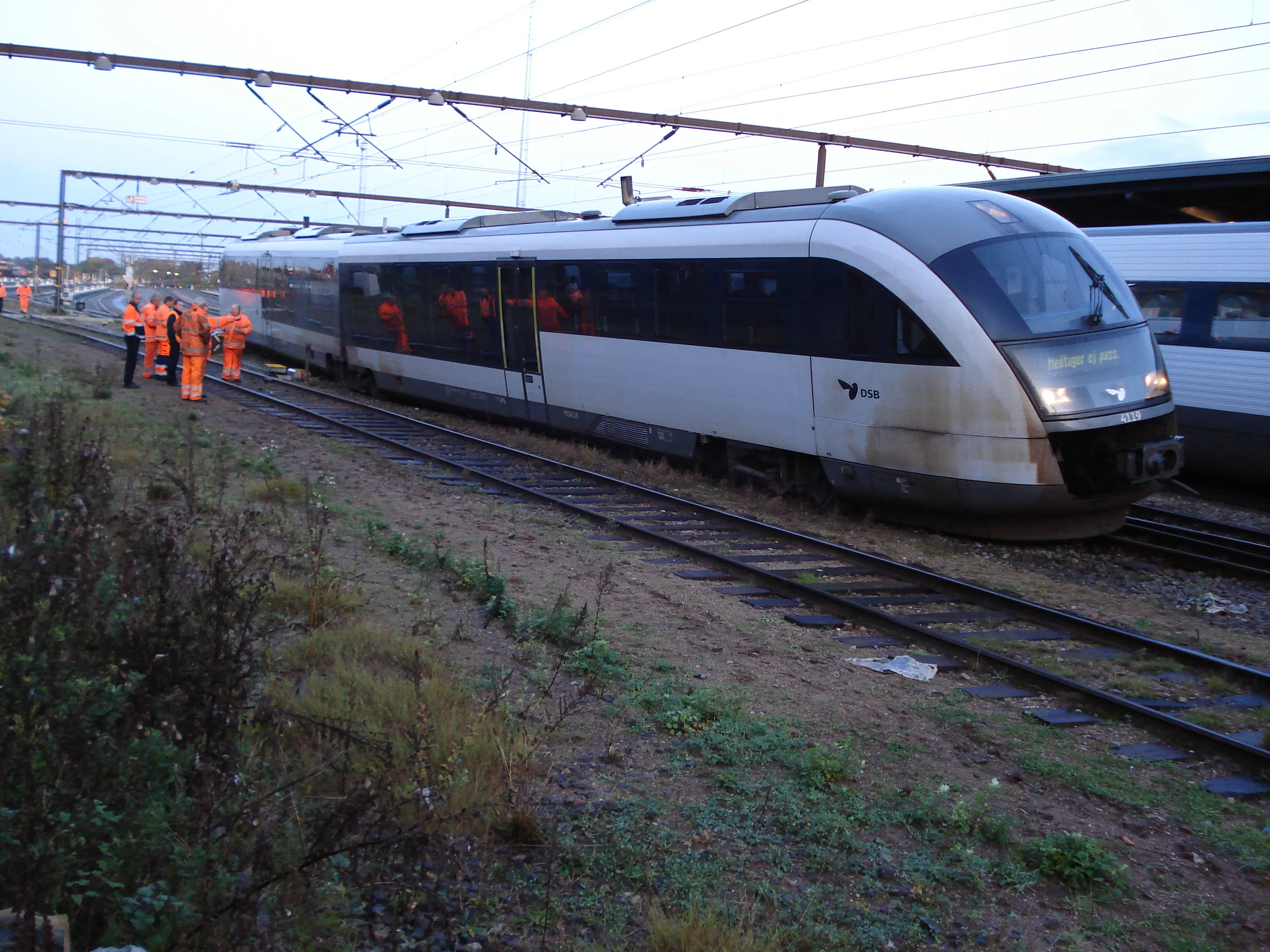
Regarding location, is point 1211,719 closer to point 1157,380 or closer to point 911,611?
point 911,611

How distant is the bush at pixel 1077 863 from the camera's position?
3.97 metres

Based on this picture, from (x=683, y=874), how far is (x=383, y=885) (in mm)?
1126

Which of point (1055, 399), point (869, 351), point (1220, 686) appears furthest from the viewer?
point (869, 351)

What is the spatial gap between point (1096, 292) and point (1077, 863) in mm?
6896

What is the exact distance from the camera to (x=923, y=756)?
16.9 feet

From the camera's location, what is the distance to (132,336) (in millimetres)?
19281

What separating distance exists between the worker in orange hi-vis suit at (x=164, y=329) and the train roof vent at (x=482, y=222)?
4.92m

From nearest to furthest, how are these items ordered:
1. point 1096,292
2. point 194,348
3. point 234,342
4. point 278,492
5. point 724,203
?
1. point 1096,292
2. point 278,492
3. point 724,203
4. point 194,348
5. point 234,342

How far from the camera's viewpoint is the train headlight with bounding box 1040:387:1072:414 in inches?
351

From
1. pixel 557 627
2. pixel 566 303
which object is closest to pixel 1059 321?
pixel 557 627

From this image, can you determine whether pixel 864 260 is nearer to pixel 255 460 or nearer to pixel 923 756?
pixel 923 756

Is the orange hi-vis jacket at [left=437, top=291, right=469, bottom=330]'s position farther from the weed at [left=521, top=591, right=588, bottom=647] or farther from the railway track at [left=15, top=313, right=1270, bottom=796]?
the weed at [left=521, top=591, right=588, bottom=647]

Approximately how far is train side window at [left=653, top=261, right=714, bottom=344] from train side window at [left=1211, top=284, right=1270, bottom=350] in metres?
6.55

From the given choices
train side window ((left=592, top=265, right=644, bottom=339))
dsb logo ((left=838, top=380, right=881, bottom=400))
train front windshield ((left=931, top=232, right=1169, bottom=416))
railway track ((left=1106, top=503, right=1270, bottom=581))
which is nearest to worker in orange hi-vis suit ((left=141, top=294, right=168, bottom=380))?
train side window ((left=592, top=265, right=644, bottom=339))
